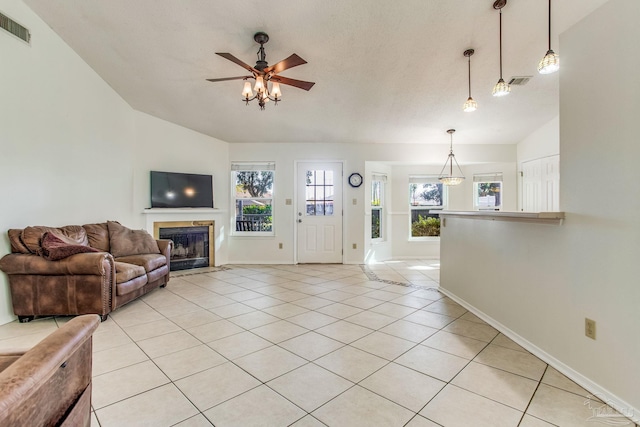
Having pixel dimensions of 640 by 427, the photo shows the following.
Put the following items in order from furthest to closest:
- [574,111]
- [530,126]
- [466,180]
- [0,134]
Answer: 1. [466,180]
2. [530,126]
3. [0,134]
4. [574,111]

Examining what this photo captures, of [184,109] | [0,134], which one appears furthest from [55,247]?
[184,109]

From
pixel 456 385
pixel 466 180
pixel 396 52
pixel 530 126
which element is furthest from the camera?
pixel 466 180

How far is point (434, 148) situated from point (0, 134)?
6199mm

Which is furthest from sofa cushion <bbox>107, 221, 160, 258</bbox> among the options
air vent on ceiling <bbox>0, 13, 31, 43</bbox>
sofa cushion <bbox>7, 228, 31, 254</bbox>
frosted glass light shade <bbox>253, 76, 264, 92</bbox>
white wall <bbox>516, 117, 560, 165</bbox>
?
white wall <bbox>516, 117, 560, 165</bbox>

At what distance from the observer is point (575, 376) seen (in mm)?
1912

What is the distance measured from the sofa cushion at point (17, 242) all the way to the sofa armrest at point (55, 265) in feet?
0.21

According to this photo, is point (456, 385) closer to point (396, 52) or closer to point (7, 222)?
point (396, 52)

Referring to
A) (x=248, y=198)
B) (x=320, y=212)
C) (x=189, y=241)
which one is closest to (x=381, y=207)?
(x=320, y=212)

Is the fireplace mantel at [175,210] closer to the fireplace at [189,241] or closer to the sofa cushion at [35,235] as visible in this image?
the fireplace at [189,241]

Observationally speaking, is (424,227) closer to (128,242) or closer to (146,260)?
(146,260)

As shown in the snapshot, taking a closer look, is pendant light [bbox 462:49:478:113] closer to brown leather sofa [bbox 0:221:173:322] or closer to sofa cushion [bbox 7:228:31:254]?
brown leather sofa [bbox 0:221:173:322]

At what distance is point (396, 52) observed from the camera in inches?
134

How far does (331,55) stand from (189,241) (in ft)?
12.8

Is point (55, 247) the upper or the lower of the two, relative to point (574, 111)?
lower
